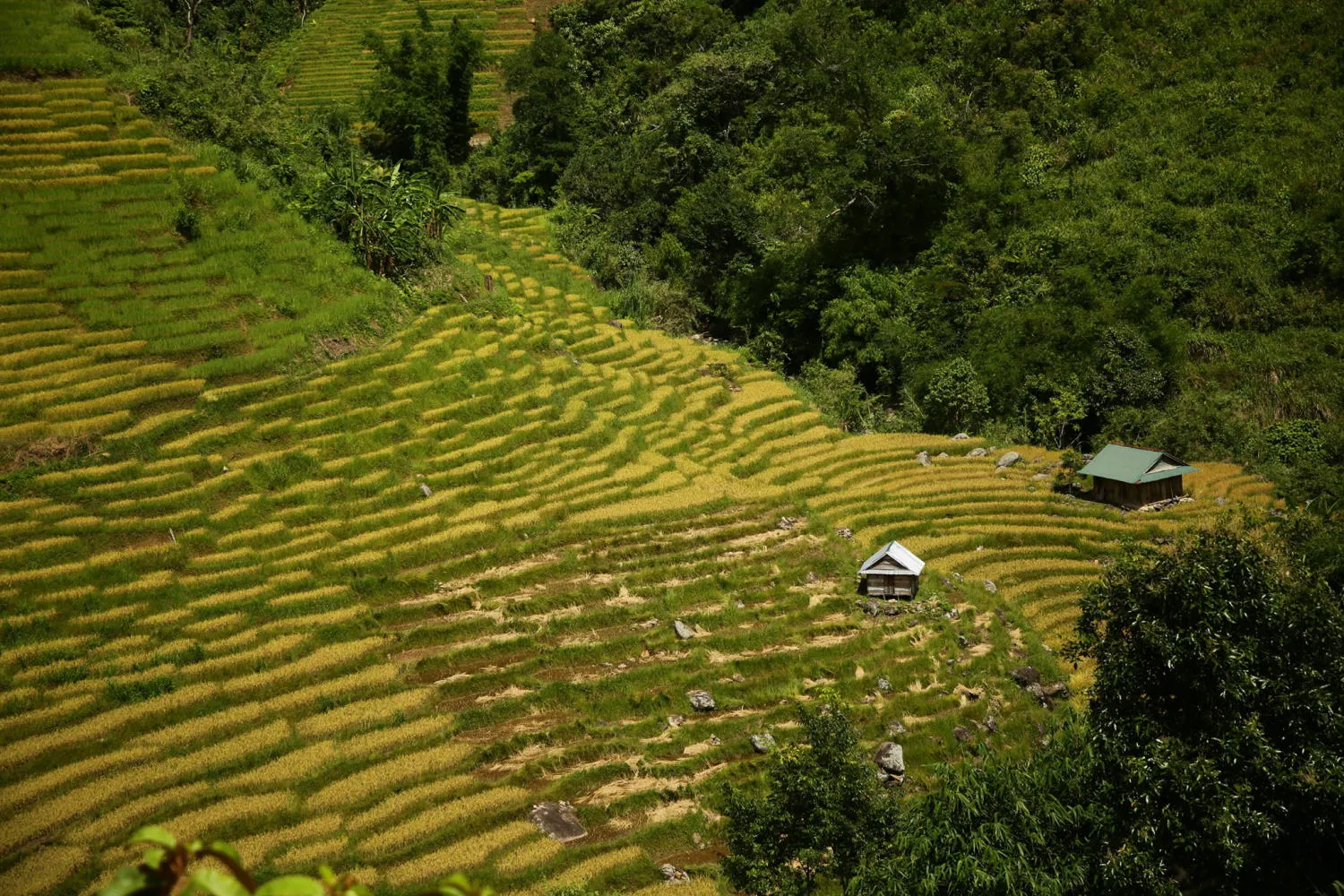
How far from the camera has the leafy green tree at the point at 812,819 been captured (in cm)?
1108

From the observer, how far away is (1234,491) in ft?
75.8

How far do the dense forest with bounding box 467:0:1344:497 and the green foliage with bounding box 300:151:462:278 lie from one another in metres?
7.25

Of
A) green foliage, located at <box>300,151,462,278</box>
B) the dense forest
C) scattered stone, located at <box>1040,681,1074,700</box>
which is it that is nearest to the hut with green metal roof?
the dense forest

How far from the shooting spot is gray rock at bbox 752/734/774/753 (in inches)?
595

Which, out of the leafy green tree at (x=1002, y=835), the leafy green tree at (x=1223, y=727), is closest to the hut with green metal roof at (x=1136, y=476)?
the leafy green tree at (x=1002, y=835)

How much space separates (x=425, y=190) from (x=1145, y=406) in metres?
20.5

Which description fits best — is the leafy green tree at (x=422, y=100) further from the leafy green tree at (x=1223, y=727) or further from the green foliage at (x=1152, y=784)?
the leafy green tree at (x=1223, y=727)

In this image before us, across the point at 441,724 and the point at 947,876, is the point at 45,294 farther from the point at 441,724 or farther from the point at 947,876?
the point at 947,876

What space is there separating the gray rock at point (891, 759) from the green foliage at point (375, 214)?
16.7m

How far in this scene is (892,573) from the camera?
61.8 ft

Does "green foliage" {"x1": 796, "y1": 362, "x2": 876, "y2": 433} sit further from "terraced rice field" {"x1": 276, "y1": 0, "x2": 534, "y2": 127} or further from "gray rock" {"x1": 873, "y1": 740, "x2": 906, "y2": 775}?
"terraced rice field" {"x1": 276, "y1": 0, "x2": 534, "y2": 127}

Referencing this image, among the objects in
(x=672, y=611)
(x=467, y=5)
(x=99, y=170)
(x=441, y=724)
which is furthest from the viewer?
(x=467, y=5)

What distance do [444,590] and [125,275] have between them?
33.6 ft

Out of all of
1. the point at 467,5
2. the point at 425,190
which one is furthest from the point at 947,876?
the point at 467,5
